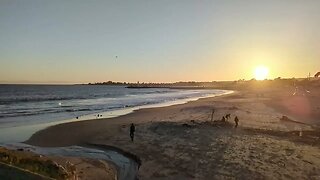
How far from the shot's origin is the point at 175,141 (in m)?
21.5

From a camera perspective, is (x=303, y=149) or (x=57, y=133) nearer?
(x=303, y=149)

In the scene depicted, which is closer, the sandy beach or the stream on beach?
the sandy beach

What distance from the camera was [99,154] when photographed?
19656mm

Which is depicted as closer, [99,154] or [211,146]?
[99,154]

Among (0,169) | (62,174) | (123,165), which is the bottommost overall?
(123,165)

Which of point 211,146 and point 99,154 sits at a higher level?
point 211,146

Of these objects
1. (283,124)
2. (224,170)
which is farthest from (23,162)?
(283,124)

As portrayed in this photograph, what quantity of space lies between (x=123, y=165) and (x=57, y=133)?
11.6 metres

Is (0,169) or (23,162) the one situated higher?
(0,169)

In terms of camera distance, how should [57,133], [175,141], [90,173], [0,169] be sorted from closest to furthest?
[0,169], [90,173], [175,141], [57,133]

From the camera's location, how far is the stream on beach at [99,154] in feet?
52.2

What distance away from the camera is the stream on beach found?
15920 mm

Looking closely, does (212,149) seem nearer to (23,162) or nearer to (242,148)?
(242,148)

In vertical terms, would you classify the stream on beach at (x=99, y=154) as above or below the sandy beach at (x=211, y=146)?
below
